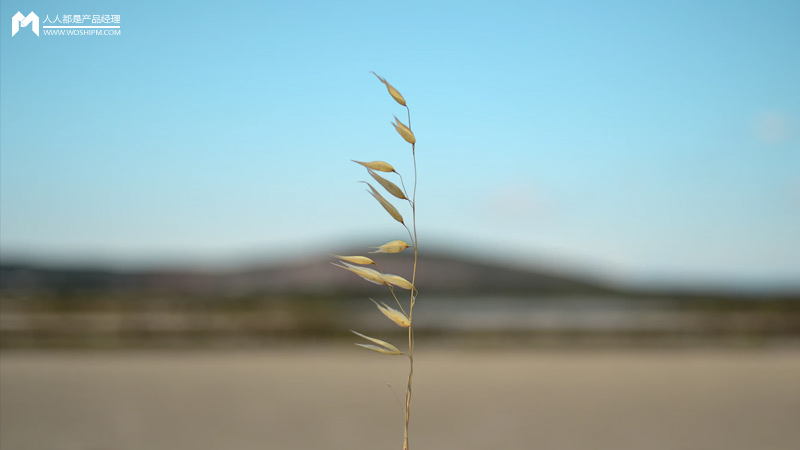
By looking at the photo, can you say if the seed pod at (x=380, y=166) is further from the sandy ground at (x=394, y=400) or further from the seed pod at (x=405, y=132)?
the sandy ground at (x=394, y=400)

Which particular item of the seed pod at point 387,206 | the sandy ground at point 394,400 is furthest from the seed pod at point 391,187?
the sandy ground at point 394,400

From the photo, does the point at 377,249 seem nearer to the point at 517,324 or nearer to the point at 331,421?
the point at 331,421

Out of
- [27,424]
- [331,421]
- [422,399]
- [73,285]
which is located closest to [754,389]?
[422,399]

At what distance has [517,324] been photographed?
6.52 metres

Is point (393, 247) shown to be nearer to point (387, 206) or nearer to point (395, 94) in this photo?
point (387, 206)

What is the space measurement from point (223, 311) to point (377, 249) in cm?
622

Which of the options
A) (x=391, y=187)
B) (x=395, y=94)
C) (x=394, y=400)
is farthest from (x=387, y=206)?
(x=394, y=400)

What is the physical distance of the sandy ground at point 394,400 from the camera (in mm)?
3229

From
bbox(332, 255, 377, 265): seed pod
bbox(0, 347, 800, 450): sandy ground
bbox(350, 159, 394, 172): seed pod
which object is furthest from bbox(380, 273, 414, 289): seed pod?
bbox(0, 347, 800, 450): sandy ground

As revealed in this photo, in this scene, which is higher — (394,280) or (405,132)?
(405,132)

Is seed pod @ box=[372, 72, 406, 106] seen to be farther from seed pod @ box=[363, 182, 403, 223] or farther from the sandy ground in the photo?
the sandy ground

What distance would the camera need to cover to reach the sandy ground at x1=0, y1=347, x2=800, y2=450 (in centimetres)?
323

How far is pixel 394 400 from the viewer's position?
4.15 metres

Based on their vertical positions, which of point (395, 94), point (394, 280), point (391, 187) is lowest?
point (394, 280)
